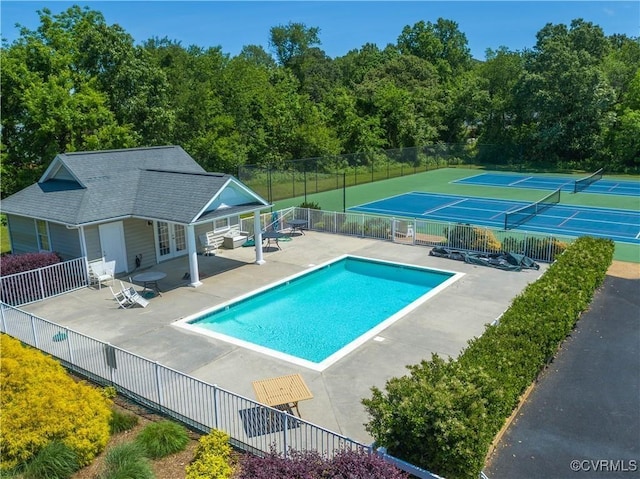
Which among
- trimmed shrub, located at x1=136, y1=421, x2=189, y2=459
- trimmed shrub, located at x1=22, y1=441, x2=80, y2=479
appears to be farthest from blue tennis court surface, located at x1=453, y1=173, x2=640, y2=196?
trimmed shrub, located at x1=22, y1=441, x2=80, y2=479

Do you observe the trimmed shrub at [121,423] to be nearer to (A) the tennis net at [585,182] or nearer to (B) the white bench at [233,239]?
(B) the white bench at [233,239]

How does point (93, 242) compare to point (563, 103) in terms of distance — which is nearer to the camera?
point (93, 242)

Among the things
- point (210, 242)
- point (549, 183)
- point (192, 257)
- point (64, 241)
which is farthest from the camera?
point (549, 183)

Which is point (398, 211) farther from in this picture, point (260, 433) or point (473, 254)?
point (260, 433)

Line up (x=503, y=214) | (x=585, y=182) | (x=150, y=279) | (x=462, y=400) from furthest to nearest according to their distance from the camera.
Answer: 1. (x=585, y=182)
2. (x=503, y=214)
3. (x=150, y=279)
4. (x=462, y=400)

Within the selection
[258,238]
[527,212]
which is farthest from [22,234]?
[527,212]

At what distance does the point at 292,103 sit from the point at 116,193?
97.6ft

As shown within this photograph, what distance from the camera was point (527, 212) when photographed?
30703 millimetres

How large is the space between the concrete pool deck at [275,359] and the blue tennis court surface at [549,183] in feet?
81.5

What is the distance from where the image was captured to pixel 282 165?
33438 millimetres

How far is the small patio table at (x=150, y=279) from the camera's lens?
1697cm

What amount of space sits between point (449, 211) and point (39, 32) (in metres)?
26.3

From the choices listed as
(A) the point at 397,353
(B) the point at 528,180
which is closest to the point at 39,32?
(A) the point at 397,353

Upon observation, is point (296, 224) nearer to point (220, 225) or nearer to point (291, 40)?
point (220, 225)
